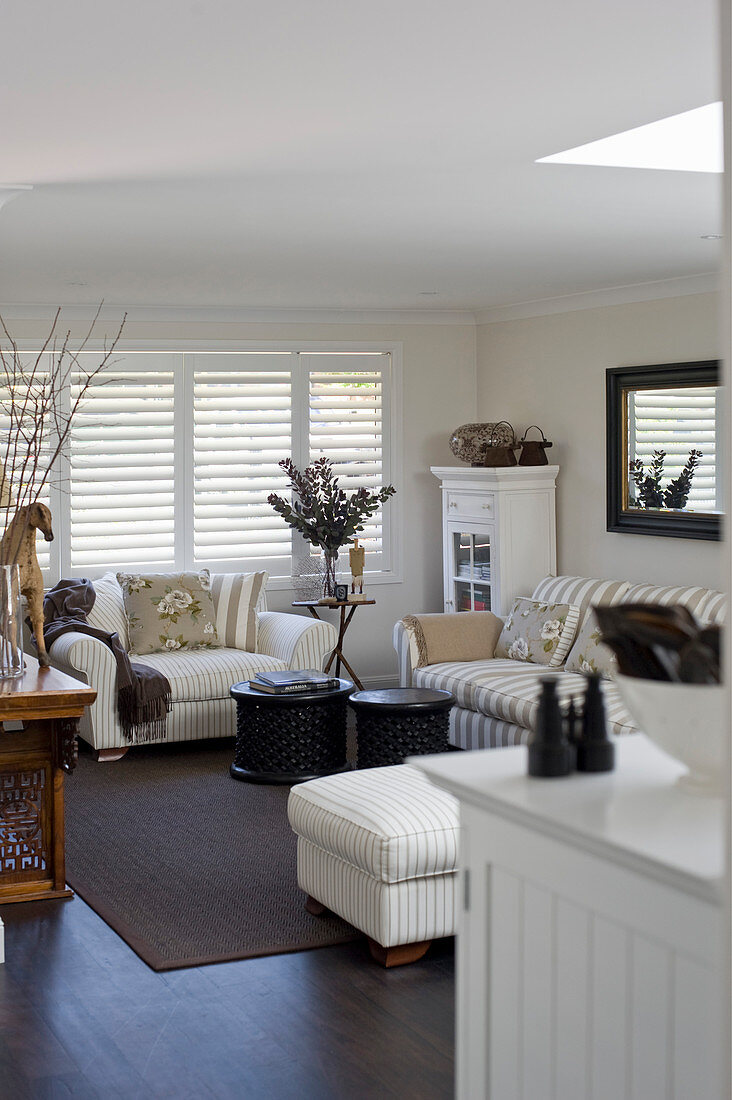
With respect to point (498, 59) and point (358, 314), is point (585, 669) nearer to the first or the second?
point (358, 314)

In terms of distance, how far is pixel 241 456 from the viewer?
24.4ft

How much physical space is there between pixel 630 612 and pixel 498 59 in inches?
57.1

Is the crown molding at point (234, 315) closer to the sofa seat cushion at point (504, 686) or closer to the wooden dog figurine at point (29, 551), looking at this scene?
the sofa seat cushion at point (504, 686)

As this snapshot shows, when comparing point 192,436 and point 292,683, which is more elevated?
point 192,436

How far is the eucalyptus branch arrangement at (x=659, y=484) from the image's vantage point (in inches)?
241

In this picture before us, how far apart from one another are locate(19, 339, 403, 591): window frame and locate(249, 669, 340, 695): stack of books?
67.6 inches

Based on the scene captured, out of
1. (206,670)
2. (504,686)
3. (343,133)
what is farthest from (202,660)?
(343,133)

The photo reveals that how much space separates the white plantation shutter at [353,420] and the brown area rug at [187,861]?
216 cm

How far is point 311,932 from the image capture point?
3906 millimetres

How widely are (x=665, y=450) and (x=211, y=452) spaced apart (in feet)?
9.10

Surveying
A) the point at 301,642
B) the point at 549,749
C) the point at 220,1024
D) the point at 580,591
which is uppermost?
the point at 549,749

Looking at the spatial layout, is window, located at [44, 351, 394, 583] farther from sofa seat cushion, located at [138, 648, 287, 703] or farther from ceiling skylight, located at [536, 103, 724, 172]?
ceiling skylight, located at [536, 103, 724, 172]

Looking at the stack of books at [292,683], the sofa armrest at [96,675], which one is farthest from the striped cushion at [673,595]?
the sofa armrest at [96,675]

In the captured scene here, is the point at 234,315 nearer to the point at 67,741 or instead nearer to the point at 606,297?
the point at 606,297
